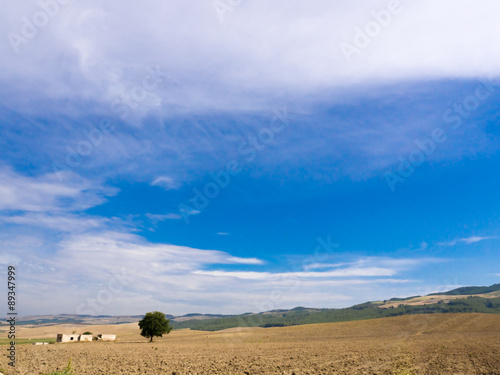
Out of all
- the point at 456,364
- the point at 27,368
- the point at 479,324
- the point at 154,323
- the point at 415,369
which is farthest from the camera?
the point at 479,324

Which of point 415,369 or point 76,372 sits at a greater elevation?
point 76,372

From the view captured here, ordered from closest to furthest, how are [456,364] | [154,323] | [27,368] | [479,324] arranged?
[27,368] < [456,364] < [154,323] < [479,324]

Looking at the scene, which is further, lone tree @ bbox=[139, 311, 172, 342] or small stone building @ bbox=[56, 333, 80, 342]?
lone tree @ bbox=[139, 311, 172, 342]

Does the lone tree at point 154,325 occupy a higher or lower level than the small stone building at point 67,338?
higher

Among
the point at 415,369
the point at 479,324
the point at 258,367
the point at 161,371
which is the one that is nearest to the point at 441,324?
the point at 479,324

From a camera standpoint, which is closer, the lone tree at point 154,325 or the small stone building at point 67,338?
the small stone building at point 67,338

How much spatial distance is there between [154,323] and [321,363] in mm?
47401

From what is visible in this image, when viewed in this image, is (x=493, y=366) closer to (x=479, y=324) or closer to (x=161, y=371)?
(x=161, y=371)

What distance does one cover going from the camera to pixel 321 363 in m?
33.3

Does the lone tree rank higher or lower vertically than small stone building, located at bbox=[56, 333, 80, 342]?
higher

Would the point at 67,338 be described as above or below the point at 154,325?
below

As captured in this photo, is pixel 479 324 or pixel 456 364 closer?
pixel 456 364

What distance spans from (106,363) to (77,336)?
151 ft

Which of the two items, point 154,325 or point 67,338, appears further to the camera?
point 154,325
